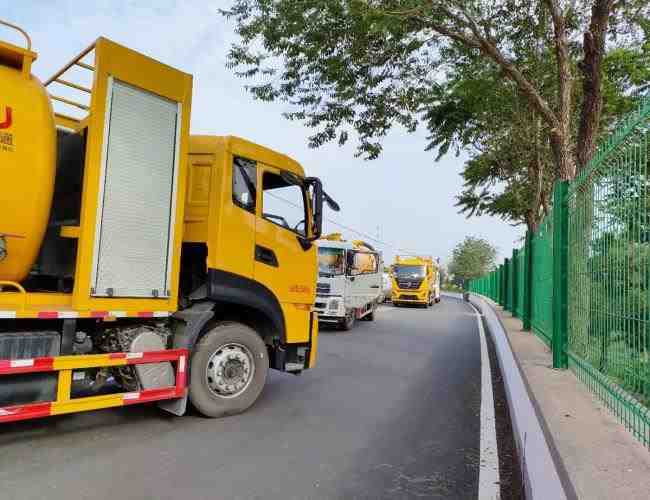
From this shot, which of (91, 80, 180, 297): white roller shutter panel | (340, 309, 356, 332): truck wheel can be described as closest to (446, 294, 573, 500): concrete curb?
(91, 80, 180, 297): white roller shutter panel

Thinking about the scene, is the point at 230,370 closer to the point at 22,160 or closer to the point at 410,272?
the point at 22,160

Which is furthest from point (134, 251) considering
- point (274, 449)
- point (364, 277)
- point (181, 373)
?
point (364, 277)

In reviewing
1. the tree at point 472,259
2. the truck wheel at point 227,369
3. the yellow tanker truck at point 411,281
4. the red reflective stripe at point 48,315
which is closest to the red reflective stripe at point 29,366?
the red reflective stripe at point 48,315

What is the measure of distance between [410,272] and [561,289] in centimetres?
2106

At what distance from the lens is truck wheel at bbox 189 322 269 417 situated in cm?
498

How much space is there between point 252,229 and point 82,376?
2062 millimetres

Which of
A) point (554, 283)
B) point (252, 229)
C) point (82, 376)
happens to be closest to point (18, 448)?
point (82, 376)

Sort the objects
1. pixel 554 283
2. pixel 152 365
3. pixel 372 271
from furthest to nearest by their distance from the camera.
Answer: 1. pixel 372 271
2. pixel 554 283
3. pixel 152 365

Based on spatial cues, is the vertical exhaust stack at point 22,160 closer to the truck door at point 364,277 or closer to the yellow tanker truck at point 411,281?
the truck door at point 364,277

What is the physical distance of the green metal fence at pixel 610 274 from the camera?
3354 mm

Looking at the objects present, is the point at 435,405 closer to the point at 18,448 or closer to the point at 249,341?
the point at 249,341

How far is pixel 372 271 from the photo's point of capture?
15531 mm

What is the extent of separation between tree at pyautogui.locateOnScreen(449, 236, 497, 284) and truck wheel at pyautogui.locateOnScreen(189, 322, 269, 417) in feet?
248

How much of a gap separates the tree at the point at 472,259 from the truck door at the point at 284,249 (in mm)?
74816
